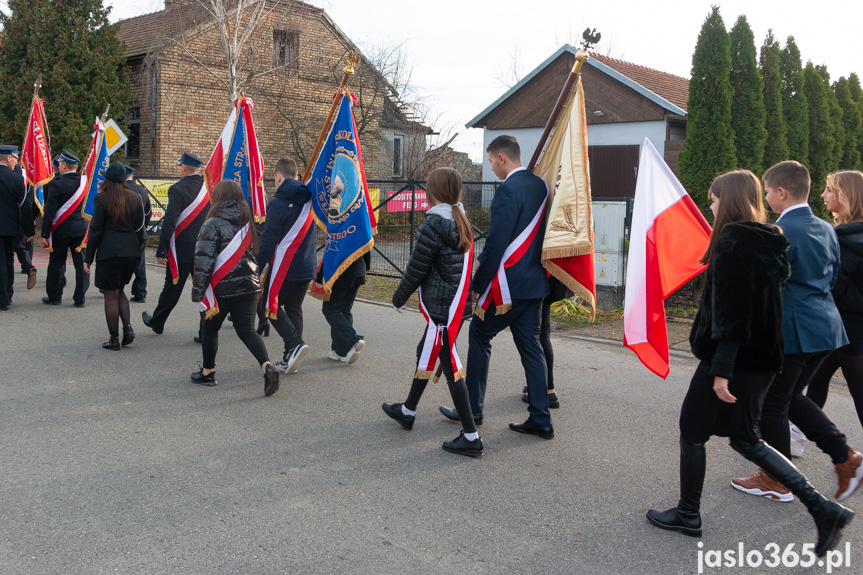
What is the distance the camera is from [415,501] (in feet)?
13.4

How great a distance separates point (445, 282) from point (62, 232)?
7.07m

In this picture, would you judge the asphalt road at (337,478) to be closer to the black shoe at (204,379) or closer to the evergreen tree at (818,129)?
the black shoe at (204,379)

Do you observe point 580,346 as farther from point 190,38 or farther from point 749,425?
A: point 190,38

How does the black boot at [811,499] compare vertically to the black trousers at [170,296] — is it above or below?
below

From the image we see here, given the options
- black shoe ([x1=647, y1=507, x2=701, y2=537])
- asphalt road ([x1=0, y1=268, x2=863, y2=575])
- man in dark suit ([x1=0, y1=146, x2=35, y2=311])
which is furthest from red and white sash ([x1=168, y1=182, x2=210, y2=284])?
black shoe ([x1=647, y1=507, x2=701, y2=537])

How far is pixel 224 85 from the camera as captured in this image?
23.9 meters

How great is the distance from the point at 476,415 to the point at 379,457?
3.01ft

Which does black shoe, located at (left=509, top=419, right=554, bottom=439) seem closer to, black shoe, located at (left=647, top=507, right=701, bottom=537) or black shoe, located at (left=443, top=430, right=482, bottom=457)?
black shoe, located at (left=443, top=430, right=482, bottom=457)

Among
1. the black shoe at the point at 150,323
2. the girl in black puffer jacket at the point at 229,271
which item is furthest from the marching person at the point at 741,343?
the black shoe at the point at 150,323

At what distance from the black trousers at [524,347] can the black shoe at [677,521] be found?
143 cm

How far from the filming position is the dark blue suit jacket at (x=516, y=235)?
5.01m

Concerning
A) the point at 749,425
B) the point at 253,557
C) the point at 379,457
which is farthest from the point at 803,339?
the point at 253,557

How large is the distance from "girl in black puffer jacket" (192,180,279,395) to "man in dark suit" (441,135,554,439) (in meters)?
1.91

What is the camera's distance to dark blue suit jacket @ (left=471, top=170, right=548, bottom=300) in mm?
5012
